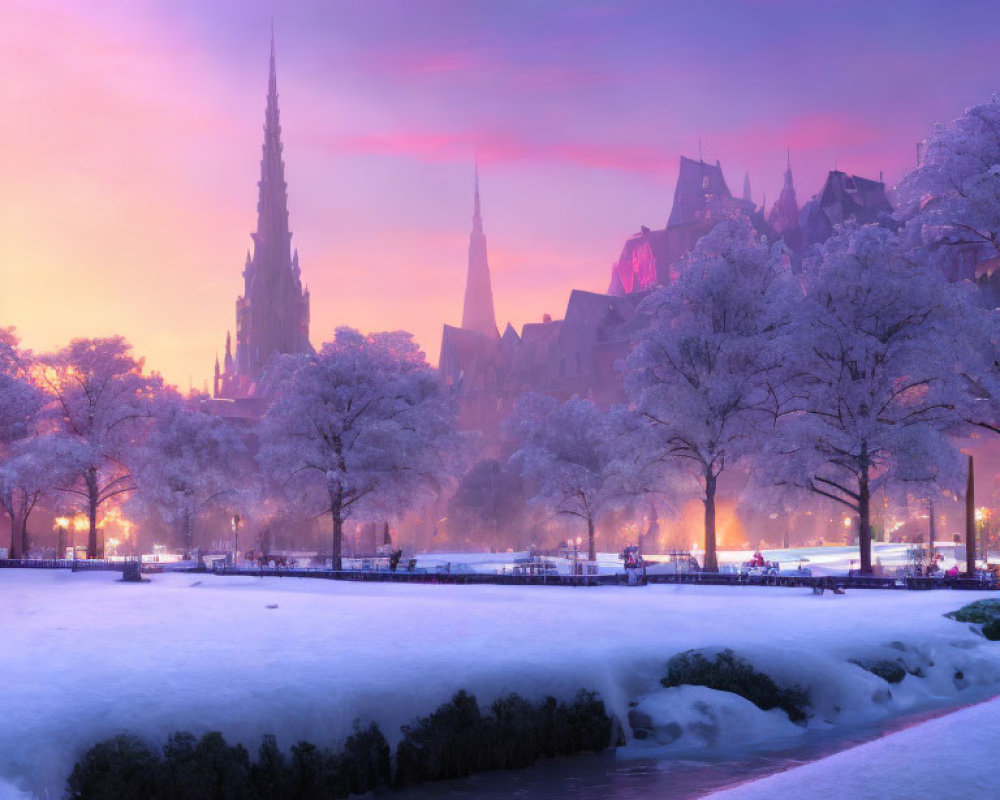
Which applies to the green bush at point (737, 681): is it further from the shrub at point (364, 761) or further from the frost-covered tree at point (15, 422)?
the frost-covered tree at point (15, 422)

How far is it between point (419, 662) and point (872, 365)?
84.0ft

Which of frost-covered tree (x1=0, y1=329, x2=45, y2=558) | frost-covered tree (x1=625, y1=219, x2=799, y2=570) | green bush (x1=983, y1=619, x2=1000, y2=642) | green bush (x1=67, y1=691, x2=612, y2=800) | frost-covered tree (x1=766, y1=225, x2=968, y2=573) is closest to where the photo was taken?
green bush (x1=67, y1=691, x2=612, y2=800)

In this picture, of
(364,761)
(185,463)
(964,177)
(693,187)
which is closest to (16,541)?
(185,463)

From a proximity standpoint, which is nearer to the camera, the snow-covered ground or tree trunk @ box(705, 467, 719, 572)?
tree trunk @ box(705, 467, 719, 572)

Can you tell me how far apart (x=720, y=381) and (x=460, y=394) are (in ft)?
311

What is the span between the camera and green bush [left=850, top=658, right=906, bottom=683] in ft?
72.4

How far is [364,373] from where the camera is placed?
52500 mm

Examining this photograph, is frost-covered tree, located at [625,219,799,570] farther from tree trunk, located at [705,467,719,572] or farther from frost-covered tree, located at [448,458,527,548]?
frost-covered tree, located at [448,458,527,548]

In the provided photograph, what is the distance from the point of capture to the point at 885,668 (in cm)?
2230

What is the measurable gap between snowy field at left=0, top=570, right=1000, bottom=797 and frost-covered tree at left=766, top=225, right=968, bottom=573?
685cm

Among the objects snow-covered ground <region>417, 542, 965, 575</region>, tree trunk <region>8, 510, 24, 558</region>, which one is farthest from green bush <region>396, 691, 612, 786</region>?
tree trunk <region>8, 510, 24, 558</region>

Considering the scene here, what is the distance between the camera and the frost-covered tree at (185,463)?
55844 millimetres

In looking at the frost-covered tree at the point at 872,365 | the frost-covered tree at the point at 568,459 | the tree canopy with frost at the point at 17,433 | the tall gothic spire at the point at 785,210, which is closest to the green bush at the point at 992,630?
the frost-covered tree at the point at 872,365

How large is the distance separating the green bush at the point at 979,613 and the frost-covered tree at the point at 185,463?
41236mm
